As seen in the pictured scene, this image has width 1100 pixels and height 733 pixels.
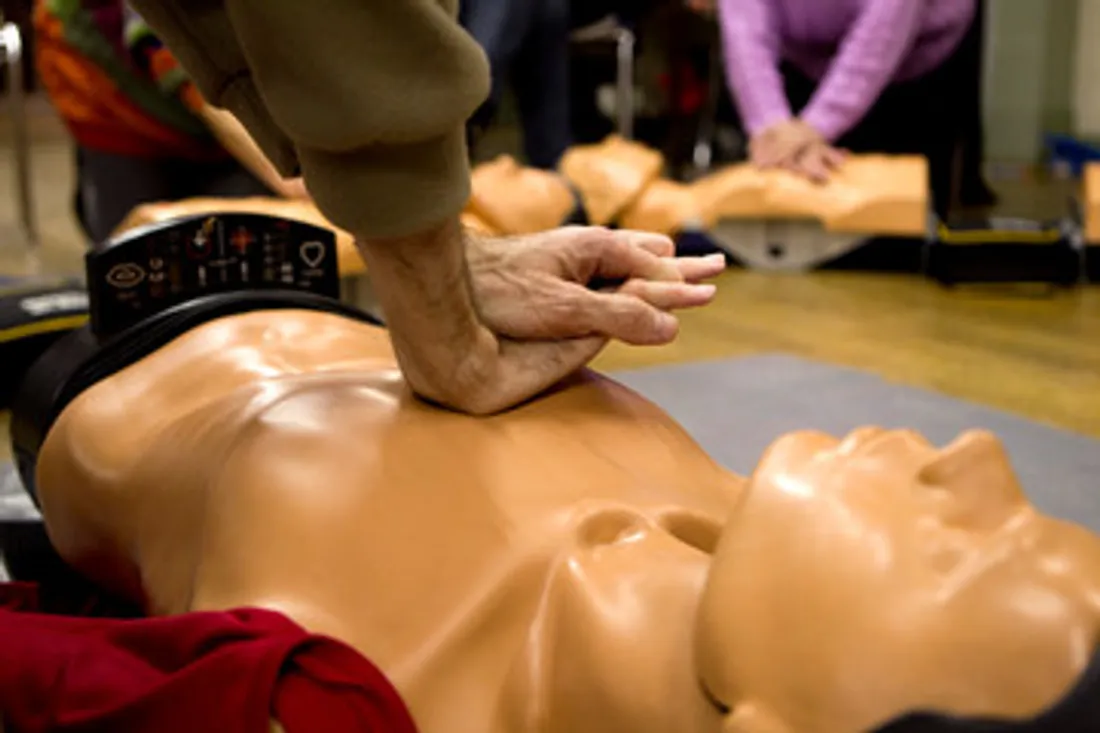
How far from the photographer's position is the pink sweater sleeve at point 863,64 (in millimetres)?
2627

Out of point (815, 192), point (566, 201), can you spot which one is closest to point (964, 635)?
point (566, 201)

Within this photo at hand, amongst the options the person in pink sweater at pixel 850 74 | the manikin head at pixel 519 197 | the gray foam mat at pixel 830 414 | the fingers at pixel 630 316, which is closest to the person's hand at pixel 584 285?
the fingers at pixel 630 316

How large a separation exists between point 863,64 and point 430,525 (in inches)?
87.6

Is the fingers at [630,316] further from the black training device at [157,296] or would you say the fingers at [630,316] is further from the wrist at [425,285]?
the black training device at [157,296]

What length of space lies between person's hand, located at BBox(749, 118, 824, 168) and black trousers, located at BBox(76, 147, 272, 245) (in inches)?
42.8

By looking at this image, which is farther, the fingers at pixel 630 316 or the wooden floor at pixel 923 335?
the wooden floor at pixel 923 335

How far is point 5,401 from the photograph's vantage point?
4.76 ft

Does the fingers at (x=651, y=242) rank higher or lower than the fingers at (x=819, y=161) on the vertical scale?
higher

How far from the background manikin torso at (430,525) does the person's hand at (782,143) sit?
72.6 inches

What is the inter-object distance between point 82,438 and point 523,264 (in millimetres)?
361

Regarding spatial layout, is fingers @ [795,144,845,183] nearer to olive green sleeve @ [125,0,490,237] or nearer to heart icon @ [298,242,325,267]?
heart icon @ [298,242,325,267]

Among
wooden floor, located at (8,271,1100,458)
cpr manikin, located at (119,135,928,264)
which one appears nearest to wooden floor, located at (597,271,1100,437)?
wooden floor, located at (8,271,1100,458)

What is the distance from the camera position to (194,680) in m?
0.59

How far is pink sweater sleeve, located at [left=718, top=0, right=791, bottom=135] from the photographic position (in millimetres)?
2758
